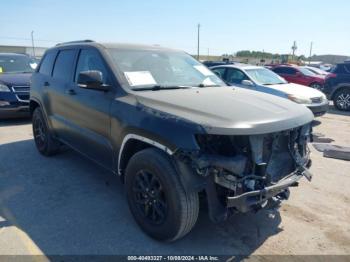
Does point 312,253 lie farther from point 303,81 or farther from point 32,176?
point 303,81

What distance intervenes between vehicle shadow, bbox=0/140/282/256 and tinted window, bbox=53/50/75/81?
144 cm

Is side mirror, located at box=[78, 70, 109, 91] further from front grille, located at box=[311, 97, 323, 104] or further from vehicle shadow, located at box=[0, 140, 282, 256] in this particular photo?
front grille, located at box=[311, 97, 323, 104]

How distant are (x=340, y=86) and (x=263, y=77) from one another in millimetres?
4317

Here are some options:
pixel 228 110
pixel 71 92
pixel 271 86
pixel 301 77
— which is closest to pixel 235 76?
pixel 271 86

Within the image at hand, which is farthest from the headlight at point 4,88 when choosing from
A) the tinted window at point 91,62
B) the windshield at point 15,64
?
the tinted window at point 91,62

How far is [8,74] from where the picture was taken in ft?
29.2

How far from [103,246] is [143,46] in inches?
100

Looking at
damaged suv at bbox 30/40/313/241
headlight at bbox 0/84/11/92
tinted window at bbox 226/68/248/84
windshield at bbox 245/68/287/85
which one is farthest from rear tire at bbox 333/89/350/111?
headlight at bbox 0/84/11/92

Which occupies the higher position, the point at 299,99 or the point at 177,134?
the point at 177,134

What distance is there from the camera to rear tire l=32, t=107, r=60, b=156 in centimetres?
555

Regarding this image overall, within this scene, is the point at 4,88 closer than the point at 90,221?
No

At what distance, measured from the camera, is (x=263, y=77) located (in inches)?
385

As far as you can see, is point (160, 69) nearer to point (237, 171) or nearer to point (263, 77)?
point (237, 171)

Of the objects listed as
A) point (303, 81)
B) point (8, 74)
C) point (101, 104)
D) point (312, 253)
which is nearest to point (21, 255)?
point (101, 104)
